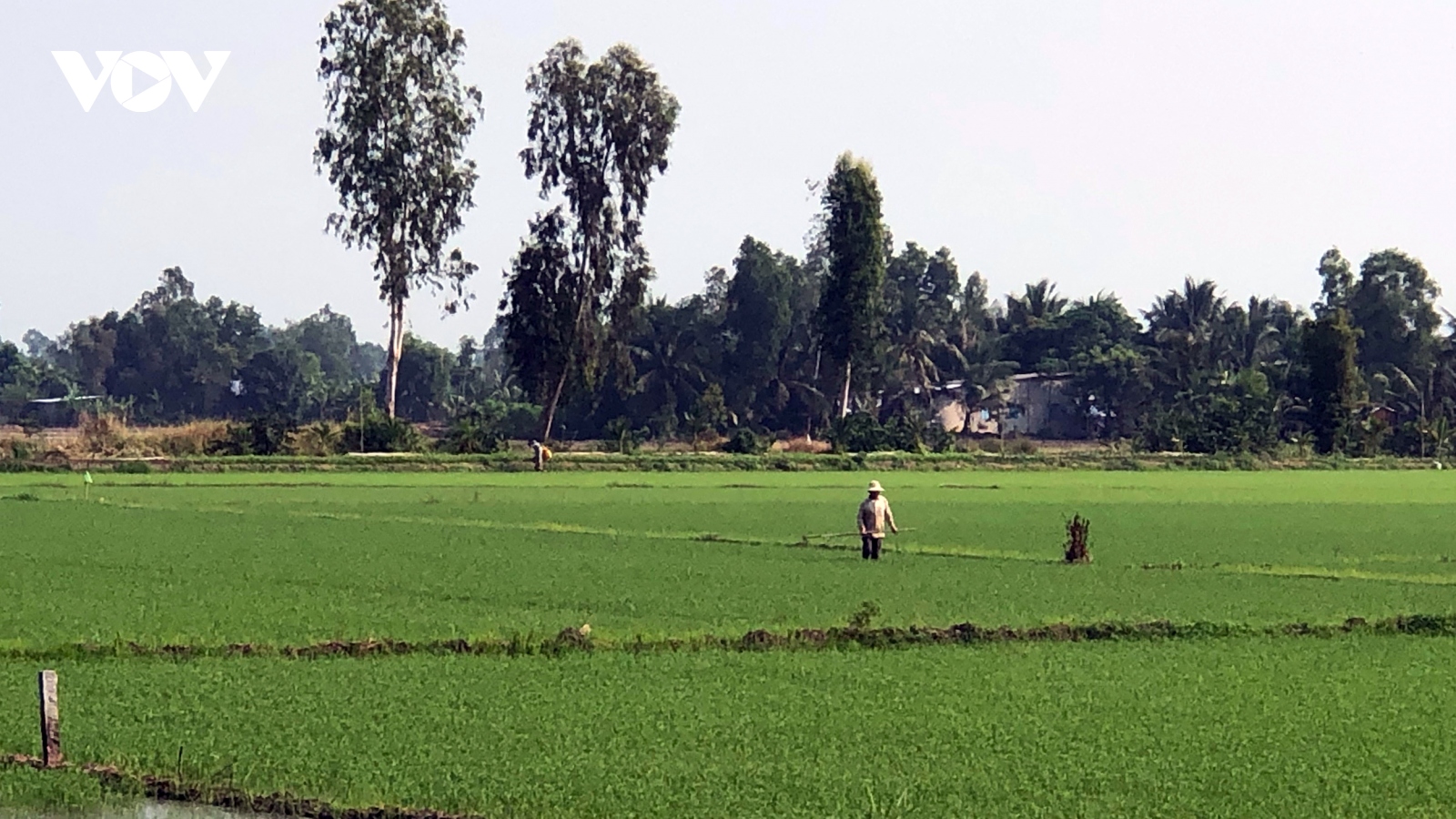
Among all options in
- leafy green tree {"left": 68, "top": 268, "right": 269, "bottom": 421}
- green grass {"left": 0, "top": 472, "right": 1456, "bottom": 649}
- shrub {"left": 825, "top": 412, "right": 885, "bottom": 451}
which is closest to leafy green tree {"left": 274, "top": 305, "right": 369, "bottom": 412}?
leafy green tree {"left": 68, "top": 268, "right": 269, "bottom": 421}

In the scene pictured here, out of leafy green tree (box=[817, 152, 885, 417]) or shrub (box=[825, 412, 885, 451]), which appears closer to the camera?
shrub (box=[825, 412, 885, 451])

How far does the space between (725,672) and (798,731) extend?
2457 mm

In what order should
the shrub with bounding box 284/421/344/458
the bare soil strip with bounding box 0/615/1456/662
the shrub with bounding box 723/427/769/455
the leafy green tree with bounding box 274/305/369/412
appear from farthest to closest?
the leafy green tree with bounding box 274/305/369/412, the shrub with bounding box 723/427/769/455, the shrub with bounding box 284/421/344/458, the bare soil strip with bounding box 0/615/1456/662

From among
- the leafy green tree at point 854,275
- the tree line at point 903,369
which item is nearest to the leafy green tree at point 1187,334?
the tree line at point 903,369

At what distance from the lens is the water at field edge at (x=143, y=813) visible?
8.77 metres

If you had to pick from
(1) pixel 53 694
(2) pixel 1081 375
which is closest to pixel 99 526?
(1) pixel 53 694

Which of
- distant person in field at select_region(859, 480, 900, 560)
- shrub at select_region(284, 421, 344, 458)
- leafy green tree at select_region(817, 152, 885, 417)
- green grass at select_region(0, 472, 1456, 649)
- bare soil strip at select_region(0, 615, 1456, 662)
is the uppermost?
leafy green tree at select_region(817, 152, 885, 417)

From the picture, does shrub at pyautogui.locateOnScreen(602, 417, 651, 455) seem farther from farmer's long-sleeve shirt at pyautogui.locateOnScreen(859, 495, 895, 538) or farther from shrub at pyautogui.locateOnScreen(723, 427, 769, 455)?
farmer's long-sleeve shirt at pyautogui.locateOnScreen(859, 495, 895, 538)

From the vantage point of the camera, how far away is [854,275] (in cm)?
6400

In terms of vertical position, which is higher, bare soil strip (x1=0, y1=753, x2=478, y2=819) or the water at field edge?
bare soil strip (x1=0, y1=753, x2=478, y2=819)

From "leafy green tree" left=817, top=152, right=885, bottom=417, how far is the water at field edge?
5502cm

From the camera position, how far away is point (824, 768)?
9.91 m

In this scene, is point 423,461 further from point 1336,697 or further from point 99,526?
point 1336,697

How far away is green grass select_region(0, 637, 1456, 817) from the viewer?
9.30 m
